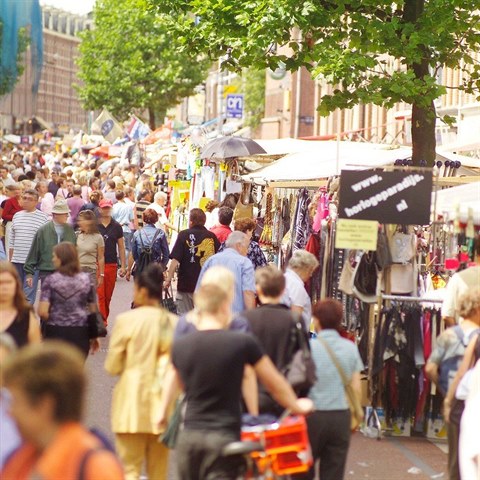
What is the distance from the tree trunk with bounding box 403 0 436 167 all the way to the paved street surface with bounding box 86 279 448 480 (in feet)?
19.8

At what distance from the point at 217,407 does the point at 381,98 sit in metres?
10.7

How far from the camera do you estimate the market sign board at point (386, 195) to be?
11305 millimetres

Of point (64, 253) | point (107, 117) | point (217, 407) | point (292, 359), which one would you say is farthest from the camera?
point (107, 117)

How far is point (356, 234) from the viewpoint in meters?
11.1

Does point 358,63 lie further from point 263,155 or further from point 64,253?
point 64,253

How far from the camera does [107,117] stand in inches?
2098

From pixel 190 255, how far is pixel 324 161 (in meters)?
4.71

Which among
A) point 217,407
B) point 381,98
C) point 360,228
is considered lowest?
point 217,407

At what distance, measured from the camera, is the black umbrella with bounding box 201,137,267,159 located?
21.7 m

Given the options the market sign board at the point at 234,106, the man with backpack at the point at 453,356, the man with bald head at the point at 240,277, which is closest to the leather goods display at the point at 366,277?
the man with bald head at the point at 240,277

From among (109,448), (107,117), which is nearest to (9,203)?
(109,448)

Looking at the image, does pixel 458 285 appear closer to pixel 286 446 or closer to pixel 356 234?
pixel 356 234

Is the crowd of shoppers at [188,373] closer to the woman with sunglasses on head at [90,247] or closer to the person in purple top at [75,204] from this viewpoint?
the woman with sunglasses on head at [90,247]

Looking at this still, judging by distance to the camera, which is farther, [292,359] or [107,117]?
[107,117]
